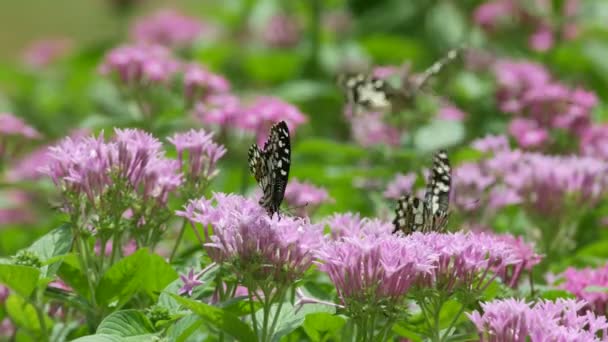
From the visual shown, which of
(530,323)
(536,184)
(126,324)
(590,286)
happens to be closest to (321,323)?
(126,324)

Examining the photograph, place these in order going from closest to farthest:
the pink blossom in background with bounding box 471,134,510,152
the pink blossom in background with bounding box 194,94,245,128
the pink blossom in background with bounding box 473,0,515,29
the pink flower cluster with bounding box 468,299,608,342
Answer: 1. the pink flower cluster with bounding box 468,299,608,342
2. the pink blossom in background with bounding box 194,94,245,128
3. the pink blossom in background with bounding box 471,134,510,152
4. the pink blossom in background with bounding box 473,0,515,29

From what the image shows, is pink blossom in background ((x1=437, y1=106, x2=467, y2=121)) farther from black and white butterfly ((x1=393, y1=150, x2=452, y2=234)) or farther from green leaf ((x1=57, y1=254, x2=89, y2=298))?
green leaf ((x1=57, y1=254, x2=89, y2=298))

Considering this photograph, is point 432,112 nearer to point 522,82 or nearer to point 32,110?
point 522,82

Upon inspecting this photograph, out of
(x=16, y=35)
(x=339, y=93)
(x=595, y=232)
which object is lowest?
(x=595, y=232)

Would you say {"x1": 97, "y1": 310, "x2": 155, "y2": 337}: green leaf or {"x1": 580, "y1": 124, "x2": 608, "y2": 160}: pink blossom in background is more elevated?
{"x1": 580, "y1": 124, "x2": 608, "y2": 160}: pink blossom in background

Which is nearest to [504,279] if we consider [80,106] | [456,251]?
[456,251]

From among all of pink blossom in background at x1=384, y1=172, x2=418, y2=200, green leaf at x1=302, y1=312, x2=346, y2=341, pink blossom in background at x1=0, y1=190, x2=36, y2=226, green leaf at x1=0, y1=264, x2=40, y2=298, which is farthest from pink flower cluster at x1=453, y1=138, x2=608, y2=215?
pink blossom in background at x1=0, y1=190, x2=36, y2=226
